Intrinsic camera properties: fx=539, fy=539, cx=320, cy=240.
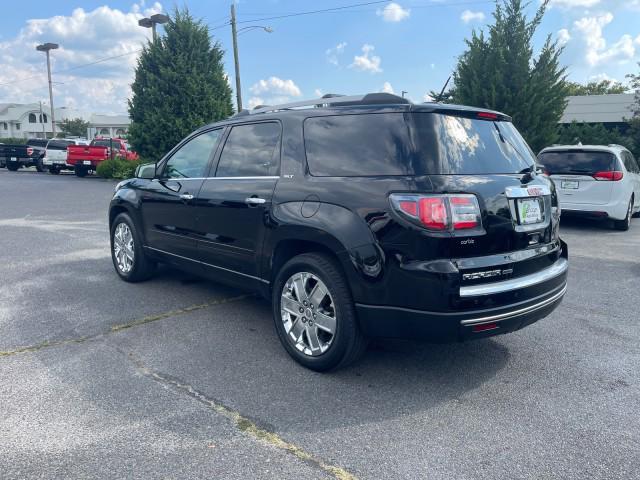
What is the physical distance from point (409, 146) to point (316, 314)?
1.30 meters

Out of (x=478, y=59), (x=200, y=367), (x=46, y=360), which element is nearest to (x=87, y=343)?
(x=46, y=360)

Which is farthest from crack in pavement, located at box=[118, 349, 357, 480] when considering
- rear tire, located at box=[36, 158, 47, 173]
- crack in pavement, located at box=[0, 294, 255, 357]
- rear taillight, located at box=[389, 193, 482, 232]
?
rear tire, located at box=[36, 158, 47, 173]

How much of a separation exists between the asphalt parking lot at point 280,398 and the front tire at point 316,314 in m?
0.15

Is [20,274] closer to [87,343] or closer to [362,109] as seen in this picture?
[87,343]

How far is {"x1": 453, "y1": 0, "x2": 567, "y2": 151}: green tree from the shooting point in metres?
16.5

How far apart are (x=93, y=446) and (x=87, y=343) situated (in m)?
→ 1.63

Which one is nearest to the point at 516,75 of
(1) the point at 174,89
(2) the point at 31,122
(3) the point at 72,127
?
(1) the point at 174,89

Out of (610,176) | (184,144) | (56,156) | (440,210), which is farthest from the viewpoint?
(56,156)

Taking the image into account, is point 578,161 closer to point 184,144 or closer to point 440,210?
point 184,144

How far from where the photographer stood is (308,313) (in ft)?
12.5

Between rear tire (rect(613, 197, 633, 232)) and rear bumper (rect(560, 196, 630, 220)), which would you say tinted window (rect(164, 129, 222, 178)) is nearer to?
rear bumper (rect(560, 196, 630, 220))

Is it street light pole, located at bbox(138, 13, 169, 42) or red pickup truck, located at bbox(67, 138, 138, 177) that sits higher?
street light pole, located at bbox(138, 13, 169, 42)

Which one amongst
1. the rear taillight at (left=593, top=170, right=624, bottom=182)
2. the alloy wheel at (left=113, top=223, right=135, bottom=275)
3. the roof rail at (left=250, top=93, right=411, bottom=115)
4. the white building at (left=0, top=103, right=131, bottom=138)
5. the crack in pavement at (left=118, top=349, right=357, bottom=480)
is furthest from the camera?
the white building at (left=0, top=103, right=131, bottom=138)

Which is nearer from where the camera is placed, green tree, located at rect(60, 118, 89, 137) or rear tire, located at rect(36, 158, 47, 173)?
rear tire, located at rect(36, 158, 47, 173)
